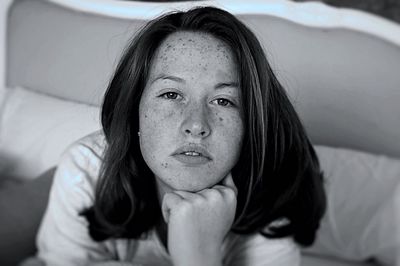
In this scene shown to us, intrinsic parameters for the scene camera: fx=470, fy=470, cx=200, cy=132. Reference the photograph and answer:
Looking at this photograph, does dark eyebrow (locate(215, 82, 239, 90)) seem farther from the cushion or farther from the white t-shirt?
the cushion

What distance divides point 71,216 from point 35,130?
0.41 ft

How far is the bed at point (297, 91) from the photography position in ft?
1.54

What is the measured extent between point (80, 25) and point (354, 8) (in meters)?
0.29

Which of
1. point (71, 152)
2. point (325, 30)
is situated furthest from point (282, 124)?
point (71, 152)

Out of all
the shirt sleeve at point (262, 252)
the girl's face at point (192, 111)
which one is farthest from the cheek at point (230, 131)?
the shirt sleeve at point (262, 252)

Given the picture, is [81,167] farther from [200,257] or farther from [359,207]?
[359,207]

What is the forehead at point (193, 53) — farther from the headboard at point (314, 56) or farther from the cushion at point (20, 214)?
the cushion at point (20, 214)

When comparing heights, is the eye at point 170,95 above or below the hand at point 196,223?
above

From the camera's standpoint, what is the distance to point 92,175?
49 centimetres

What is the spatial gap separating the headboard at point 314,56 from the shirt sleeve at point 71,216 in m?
0.07

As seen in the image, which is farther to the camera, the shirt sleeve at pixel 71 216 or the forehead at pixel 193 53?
the shirt sleeve at pixel 71 216

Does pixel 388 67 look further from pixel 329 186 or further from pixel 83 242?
pixel 83 242

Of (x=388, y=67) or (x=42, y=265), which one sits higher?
(x=388, y=67)

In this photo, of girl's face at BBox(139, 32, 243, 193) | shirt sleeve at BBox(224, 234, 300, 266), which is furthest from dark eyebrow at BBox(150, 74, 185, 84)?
shirt sleeve at BBox(224, 234, 300, 266)
